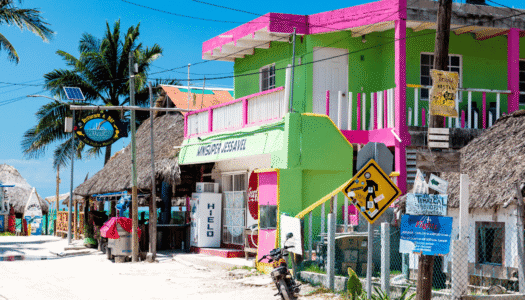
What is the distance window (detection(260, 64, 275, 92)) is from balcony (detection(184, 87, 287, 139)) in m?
2.01

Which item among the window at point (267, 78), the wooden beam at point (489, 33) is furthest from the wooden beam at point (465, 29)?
the window at point (267, 78)

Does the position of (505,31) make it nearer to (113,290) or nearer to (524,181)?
(524,181)

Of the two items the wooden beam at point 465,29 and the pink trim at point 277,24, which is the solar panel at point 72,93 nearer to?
the pink trim at point 277,24

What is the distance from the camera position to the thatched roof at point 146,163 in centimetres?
2141

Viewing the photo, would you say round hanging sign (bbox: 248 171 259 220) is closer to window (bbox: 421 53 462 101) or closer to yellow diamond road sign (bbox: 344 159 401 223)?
window (bbox: 421 53 462 101)

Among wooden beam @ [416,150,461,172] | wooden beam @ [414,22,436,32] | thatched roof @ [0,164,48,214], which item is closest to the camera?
wooden beam @ [416,150,461,172]

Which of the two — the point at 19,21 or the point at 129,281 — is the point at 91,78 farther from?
the point at 129,281

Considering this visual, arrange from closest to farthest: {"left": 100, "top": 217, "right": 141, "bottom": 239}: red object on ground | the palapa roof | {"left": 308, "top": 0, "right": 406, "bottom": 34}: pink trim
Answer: {"left": 308, "top": 0, "right": 406, "bottom": 34}: pink trim, {"left": 100, "top": 217, "right": 141, "bottom": 239}: red object on ground, the palapa roof

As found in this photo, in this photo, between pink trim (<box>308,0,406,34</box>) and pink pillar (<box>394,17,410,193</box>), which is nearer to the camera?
pink pillar (<box>394,17,410,193</box>)

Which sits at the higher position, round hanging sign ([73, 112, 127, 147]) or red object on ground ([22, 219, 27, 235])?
round hanging sign ([73, 112, 127, 147])

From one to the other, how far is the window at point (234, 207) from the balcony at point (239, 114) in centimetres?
189

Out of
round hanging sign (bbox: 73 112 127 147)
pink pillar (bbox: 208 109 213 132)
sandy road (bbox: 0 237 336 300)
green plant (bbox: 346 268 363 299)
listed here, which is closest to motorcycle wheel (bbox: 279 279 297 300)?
sandy road (bbox: 0 237 336 300)

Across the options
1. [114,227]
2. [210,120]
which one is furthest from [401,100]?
[114,227]

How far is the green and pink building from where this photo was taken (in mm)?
15836
